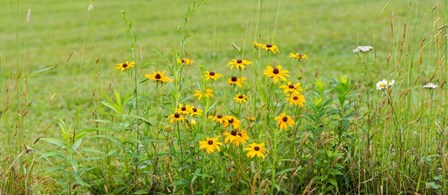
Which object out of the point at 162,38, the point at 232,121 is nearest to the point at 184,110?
the point at 232,121

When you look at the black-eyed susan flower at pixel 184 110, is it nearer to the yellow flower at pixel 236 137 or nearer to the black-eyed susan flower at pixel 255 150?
the yellow flower at pixel 236 137

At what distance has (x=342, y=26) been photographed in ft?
32.6

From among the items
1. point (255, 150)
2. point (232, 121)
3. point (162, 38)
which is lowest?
point (162, 38)

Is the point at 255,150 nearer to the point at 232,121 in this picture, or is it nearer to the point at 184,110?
the point at 232,121

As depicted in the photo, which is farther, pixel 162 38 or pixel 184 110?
pixel 162 38

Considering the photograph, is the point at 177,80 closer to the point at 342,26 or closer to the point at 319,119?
the point at 319,119

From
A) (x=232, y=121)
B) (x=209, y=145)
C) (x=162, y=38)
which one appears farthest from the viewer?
(x=162, y=38)

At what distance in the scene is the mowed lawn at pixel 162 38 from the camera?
7133 millimetres

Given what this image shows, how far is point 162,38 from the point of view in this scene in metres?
10.1

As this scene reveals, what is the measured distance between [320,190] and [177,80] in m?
0.86

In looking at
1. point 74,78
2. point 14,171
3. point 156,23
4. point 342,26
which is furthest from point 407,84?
point 156,23

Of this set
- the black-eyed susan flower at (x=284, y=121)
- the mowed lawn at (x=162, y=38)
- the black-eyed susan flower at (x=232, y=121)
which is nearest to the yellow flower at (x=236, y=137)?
the black-eyed susan flower at (x=232, y=121)

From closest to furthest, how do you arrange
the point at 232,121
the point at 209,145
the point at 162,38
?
the point at 209,145
the point at 232,121
the point at 162,38

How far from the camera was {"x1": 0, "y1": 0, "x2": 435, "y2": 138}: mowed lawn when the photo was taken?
7133 mm
